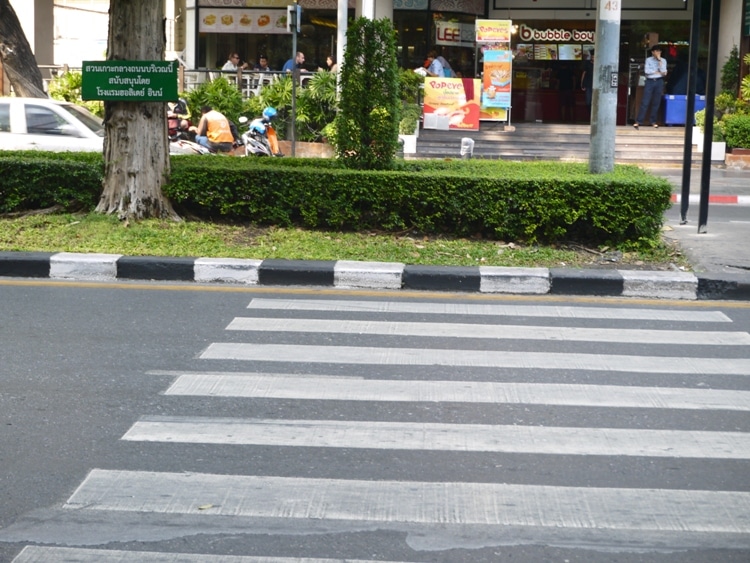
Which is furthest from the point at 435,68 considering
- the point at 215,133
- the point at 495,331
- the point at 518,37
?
the point at 495,331

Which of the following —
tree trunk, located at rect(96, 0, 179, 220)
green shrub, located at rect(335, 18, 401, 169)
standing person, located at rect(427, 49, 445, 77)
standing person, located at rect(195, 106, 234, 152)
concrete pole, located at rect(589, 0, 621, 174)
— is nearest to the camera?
tree trunk, located at rect(96, 0, 179, 220)

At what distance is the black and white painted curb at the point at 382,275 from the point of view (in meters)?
9.15

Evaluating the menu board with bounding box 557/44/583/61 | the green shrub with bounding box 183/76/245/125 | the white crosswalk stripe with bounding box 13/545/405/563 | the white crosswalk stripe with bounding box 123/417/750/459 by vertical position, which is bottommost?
the white crosswalk stripe with bounding box 13/545/405/563

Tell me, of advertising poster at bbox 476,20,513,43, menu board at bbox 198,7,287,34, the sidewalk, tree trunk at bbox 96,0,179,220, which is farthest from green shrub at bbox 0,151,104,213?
menu board at bbox 198,7,287,34

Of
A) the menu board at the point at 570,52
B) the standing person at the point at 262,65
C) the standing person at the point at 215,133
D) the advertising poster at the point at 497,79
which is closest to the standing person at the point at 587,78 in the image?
the menu board at the point at 570,52

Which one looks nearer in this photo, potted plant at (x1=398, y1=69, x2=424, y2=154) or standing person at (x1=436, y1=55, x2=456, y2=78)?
potted plant at (x1=398, y1=69, x2=424, y2=154)

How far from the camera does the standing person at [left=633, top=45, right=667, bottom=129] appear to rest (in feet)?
77.0

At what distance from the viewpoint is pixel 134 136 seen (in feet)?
35.1

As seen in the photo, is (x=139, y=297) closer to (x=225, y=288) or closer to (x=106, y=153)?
(x=225, y=288)

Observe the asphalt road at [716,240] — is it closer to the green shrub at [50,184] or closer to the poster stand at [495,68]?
the green shrub at [50,184]

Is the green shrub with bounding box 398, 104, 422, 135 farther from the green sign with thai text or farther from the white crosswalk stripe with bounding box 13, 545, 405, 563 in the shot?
the white crosswalk stripe with bounding box 13, 545, 405, 563

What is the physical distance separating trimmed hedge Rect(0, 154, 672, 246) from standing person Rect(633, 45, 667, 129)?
12994 mm

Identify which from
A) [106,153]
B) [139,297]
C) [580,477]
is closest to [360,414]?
[580,477]

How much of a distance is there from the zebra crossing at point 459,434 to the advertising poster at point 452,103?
15264 millimetres
